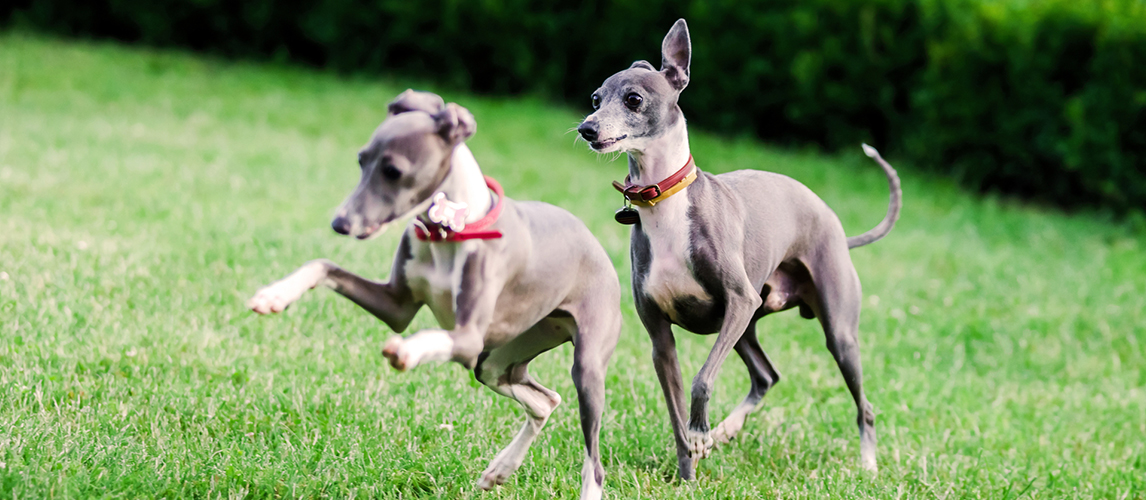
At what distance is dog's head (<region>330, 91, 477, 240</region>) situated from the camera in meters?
2.64

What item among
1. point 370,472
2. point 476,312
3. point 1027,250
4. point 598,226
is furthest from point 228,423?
point 1027,250

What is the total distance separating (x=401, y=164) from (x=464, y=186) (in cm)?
24

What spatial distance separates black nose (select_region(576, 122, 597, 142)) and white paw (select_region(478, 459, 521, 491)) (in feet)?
3.95

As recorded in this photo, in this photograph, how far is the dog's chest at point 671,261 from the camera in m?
3.46

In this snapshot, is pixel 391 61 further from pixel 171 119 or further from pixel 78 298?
pixel 78 298

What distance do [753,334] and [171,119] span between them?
8.08 m

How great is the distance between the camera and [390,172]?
266 centimetres

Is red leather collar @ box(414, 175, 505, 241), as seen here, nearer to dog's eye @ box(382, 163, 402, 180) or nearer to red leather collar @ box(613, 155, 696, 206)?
dog's eye @ box(382, 163, 402, 180)

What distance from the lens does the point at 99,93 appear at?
11367 mm

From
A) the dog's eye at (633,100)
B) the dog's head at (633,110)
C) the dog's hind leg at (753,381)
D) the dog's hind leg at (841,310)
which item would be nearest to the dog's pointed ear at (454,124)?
the dog's head at (633,110)

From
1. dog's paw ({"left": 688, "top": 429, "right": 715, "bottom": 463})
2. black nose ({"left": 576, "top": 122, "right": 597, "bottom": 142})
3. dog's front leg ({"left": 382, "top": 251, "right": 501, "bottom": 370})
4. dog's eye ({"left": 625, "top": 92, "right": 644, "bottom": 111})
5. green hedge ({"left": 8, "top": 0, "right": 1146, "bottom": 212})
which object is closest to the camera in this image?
dog's front leg ({"left": 382, "top": 251, "right": 501, "bottom": 370})

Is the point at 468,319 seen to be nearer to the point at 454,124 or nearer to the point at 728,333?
the point at 454,124

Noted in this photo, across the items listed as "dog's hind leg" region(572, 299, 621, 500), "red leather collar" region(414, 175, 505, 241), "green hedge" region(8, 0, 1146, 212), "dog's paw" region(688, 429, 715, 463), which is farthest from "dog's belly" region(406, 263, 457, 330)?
"green hedge" region(8, 0, 1146, 212)

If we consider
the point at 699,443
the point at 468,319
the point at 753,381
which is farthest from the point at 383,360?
the point at 468,319
